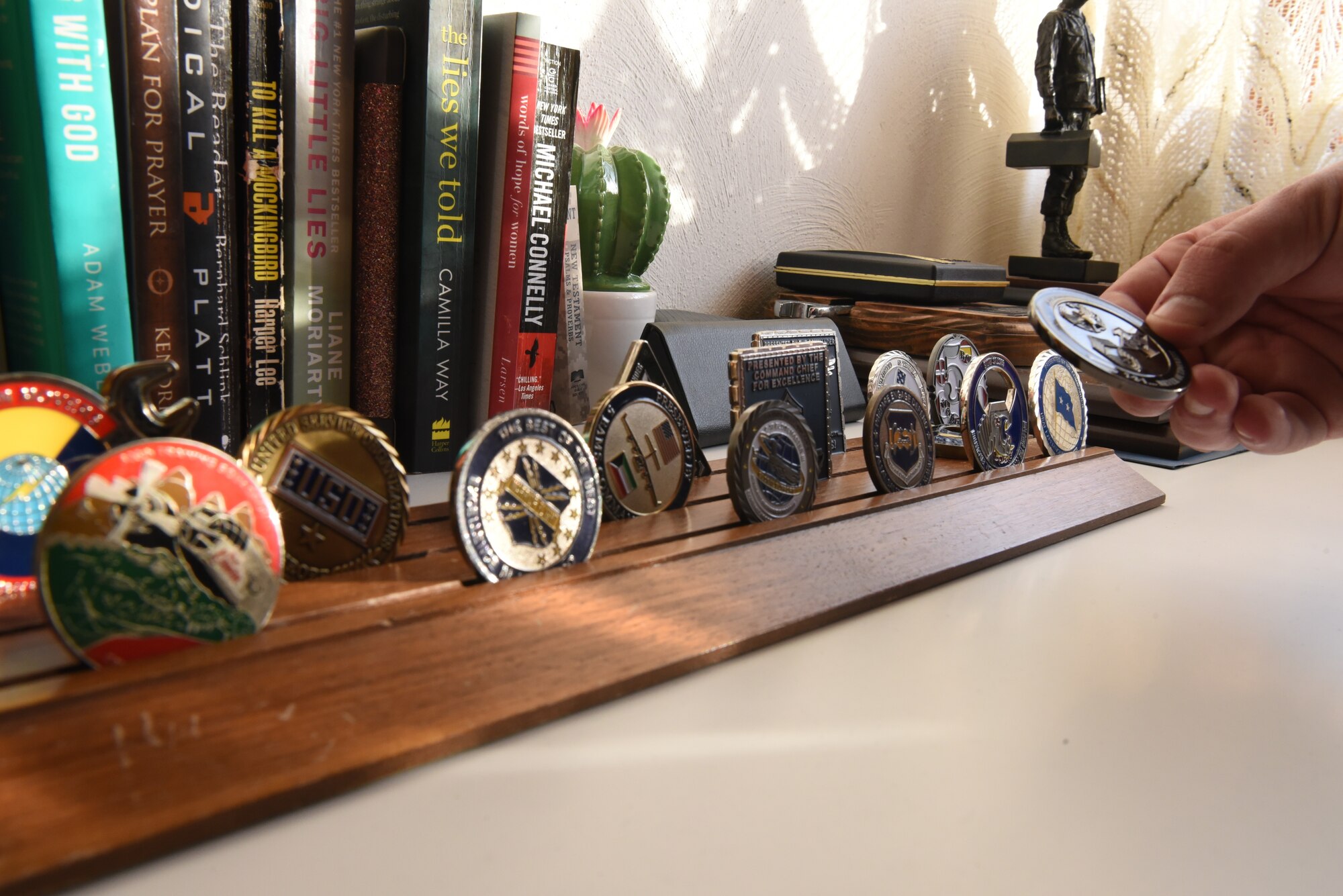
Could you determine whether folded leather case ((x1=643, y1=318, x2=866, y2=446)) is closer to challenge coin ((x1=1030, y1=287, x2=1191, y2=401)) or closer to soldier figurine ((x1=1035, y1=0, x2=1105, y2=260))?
challenge coin ((x1=1030, y1=287, x2=1191, y2=401))

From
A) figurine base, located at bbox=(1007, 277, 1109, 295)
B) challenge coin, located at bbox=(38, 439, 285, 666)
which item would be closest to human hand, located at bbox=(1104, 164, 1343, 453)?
figurine base, located at bbox=(1007, 277, 1109, 295)

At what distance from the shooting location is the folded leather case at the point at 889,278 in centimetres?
151

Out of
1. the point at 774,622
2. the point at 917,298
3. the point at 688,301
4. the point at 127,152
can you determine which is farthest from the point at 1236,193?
the point at 127,152

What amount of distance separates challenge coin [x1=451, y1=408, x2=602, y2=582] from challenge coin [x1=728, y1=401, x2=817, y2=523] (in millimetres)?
137

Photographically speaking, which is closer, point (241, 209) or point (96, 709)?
point (96, 709)

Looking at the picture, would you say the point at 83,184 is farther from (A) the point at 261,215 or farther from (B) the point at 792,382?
(B) the point at 792,382

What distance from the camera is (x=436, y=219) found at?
0.95 meters

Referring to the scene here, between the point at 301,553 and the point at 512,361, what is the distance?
457 mm

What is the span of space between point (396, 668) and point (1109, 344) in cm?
73

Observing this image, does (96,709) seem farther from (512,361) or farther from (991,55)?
(991,55)

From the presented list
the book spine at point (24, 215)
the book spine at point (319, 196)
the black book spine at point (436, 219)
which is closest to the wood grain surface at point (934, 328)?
the black book spine at point (436, 219)

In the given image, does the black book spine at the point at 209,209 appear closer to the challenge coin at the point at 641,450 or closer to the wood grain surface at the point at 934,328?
the challenge coin at the point at 641,450

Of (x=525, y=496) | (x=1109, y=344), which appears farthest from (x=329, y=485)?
(x=1109, y=344)

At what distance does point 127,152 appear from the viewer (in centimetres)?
75
